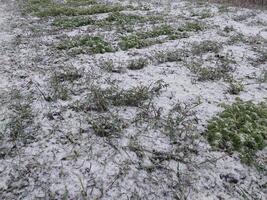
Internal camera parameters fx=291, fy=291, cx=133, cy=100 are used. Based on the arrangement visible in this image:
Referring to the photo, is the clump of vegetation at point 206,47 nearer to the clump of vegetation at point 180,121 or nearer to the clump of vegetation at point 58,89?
the clump of vegetation at point 180,121

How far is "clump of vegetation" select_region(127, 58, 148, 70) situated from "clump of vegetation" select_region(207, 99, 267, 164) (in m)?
2.06

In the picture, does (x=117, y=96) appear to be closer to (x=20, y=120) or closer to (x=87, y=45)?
(x=20, y=120)

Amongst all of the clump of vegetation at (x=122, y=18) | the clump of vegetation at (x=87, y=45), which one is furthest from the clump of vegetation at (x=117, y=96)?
the clump of vegetation at (x=122, y=18)

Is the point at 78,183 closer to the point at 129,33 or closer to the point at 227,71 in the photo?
the point at 227,71

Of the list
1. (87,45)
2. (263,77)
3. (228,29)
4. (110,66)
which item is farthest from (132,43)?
(228,29)

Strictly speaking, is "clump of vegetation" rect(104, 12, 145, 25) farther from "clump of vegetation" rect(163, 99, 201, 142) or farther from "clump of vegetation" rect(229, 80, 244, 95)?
"clump of vegetation" rect(163, 99, 201, 142)

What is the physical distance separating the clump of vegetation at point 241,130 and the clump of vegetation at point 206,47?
251cm

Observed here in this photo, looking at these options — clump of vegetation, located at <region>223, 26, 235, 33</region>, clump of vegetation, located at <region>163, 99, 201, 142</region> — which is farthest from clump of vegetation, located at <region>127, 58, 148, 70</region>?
clump of vegetation, located at <region>223, 26, 235, 33</region>

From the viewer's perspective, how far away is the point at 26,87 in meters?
5.02

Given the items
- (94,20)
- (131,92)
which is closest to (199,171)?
(131,92)

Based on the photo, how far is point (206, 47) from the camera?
267 inches

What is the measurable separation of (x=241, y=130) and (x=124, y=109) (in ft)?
5.46

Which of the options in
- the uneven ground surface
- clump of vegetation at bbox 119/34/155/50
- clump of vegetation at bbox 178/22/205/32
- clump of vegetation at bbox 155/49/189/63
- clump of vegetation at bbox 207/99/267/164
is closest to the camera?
the uneven ground surface

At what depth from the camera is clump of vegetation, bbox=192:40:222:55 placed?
659cm
